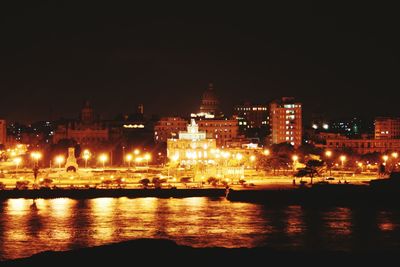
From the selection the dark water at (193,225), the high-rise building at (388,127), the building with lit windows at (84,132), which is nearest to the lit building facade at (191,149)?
the building with lit windows at (84,132)

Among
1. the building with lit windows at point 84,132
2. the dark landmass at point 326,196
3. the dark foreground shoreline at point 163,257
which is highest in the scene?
the building with lit windows at point 84,132

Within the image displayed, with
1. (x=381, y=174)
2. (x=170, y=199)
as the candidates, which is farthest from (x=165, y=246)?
(x=381, y=174)

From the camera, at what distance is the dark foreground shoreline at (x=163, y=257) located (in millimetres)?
17172

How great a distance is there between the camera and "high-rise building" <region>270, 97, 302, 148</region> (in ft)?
284

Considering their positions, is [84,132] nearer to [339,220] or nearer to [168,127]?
[168,127]

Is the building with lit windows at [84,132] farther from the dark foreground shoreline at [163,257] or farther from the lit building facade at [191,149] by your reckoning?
the dark foreground shoreline at [163,257]

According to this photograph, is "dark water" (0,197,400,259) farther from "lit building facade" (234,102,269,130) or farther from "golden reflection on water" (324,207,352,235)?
"lit building facade" (234,102,269,130)

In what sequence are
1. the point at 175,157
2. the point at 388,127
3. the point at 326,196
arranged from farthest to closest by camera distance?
1. the point at 388,127
2. the point at 175,157
3. the point at 326,196

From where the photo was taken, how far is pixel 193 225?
29578 millimetres

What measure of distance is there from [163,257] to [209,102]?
286ft

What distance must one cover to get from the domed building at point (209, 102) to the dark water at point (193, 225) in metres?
64.2

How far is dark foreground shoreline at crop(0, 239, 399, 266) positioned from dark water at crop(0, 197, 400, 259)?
5.37 m

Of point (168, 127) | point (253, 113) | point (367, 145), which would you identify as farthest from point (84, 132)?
point (367, 145)

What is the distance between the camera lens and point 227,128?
298 ft
